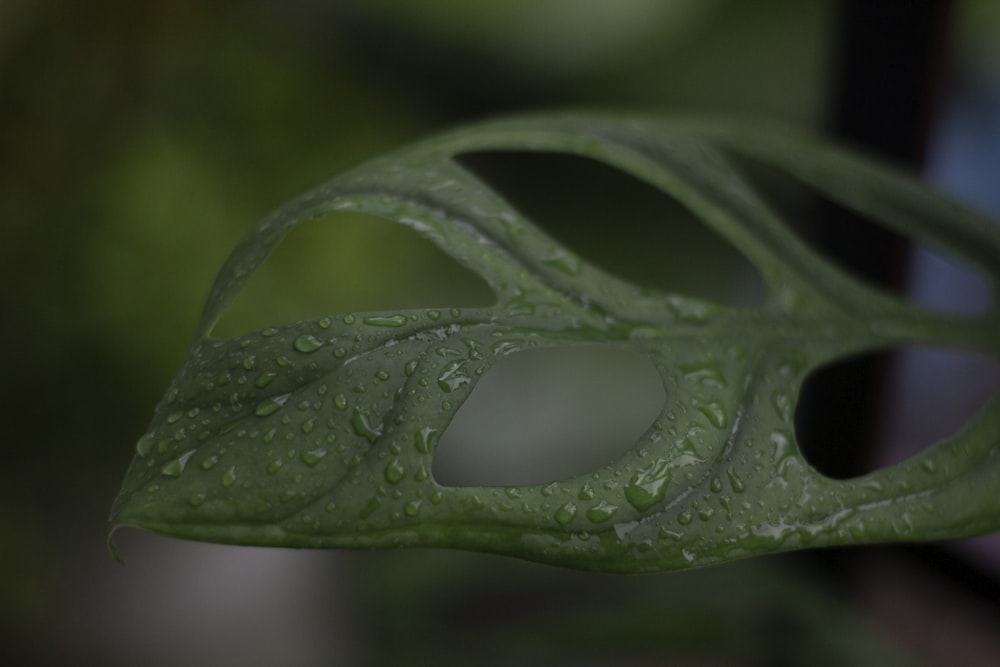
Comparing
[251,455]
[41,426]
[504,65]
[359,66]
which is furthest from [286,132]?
[251,455]

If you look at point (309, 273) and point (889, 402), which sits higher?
point (309, 273)

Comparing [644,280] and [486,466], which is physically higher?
[644,280]

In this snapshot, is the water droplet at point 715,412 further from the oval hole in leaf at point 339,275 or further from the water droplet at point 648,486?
the oval hole in leaf at point 339,275

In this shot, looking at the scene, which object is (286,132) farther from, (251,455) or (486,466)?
(251,455)

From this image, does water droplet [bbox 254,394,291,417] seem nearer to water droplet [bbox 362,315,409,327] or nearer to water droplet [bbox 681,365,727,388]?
water droplet [bbox 362,315,409,327]

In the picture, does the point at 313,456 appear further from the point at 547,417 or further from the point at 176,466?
the point at 547,417

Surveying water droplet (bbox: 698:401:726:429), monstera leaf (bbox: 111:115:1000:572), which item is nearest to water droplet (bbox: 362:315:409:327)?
monstera leaf (bbox: 111:115:1000:572)

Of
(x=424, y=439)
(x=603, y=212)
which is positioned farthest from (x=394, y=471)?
(x=603, y=212)
